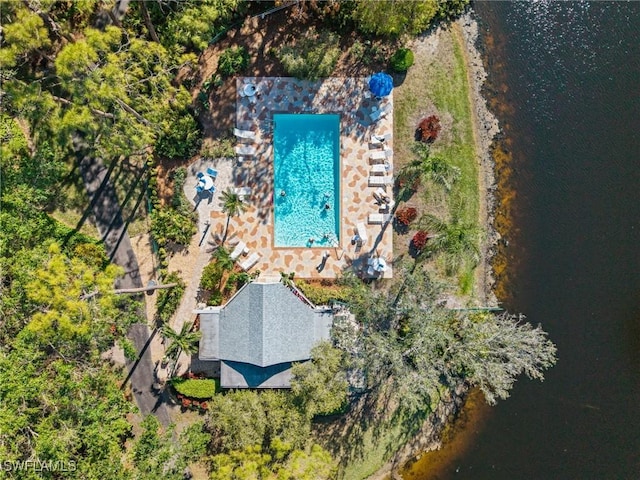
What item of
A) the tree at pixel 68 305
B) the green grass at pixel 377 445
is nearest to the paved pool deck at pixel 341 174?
the tree at pixel 68 305

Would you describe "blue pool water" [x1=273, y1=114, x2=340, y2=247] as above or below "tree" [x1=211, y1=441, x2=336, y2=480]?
above

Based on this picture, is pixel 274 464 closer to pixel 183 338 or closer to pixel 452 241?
pixel 183 338

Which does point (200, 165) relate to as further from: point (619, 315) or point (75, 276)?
point (619, 315)

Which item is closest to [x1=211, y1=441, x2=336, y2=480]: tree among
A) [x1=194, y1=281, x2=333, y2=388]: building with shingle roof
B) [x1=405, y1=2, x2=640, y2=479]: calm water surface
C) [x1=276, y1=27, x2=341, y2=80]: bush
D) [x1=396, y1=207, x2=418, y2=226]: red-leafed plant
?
[x1=194, y1=281, x2=333, y2=388]: building with shingle roof

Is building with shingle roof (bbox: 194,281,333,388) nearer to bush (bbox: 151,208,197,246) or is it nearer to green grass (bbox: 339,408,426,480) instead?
bush (bbox: 151,208,197,246)

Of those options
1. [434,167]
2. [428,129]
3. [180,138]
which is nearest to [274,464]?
[434,167]

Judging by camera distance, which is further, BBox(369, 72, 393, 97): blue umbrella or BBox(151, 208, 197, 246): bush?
BBox(151, 208, 197, 246): bush

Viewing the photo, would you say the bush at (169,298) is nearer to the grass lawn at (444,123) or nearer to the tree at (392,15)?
the grass lawn at (444,123)
